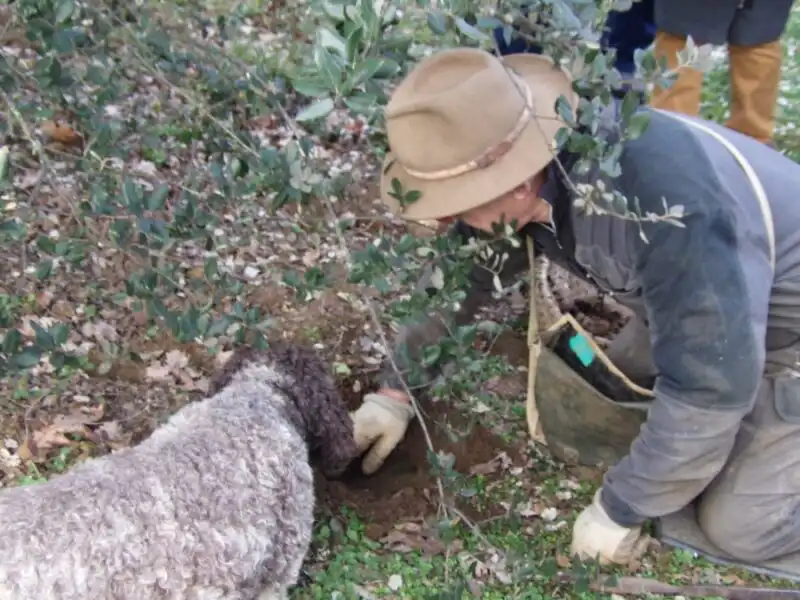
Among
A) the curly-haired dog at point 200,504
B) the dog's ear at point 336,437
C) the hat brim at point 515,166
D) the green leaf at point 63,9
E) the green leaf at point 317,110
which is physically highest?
the green leaf at point 317,110

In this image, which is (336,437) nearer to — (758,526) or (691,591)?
(691,591)

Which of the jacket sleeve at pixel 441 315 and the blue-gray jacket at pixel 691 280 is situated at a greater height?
the blue-gray jacket at pixel 691 280

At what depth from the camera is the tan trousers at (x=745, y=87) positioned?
4.75 meters

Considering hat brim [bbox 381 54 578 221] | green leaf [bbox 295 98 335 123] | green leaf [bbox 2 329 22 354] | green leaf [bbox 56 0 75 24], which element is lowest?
green leaf [bbox 2 329 22 354]

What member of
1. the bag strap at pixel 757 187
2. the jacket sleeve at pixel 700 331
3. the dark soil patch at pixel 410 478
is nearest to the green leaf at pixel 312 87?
the jacket sleeve at pixel 700 331

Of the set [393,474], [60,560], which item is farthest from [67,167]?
[60,560]

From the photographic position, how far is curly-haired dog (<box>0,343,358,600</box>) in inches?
88.7

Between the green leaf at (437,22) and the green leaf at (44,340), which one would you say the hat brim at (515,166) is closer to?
the green leaf at (437,22)

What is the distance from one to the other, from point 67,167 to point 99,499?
2.20m

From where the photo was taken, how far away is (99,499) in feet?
7.78

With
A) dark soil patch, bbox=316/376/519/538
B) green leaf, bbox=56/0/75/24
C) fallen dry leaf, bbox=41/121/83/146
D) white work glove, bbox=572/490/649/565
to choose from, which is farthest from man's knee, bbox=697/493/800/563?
fallen dry leaf, bbox=41/121/83/146

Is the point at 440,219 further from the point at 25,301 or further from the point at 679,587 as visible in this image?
the point at 25,301

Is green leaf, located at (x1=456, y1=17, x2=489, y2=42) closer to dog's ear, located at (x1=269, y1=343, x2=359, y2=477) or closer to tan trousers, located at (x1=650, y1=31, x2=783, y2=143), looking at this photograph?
dog's ear, located at (x1=269, y1=343, x2=359, y2=477)

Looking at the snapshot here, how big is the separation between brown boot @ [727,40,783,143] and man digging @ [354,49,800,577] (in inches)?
92.2
